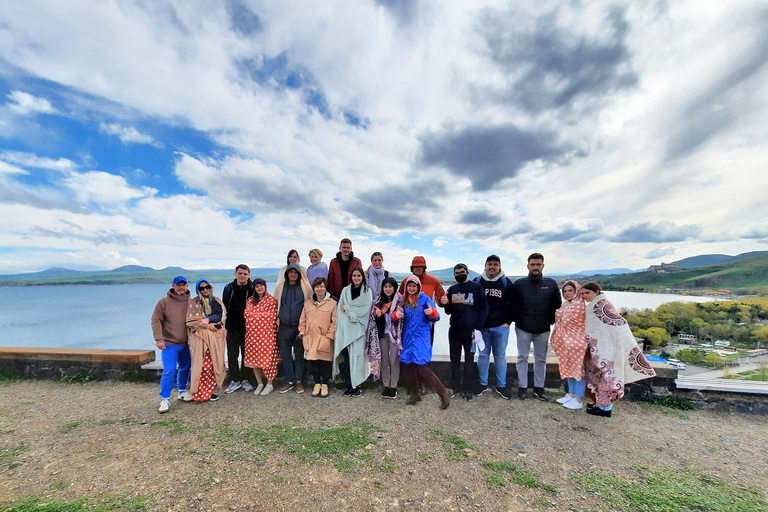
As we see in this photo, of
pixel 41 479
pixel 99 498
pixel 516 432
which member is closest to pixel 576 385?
pixel 516 432

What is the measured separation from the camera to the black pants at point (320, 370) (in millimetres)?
4348

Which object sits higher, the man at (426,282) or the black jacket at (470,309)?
the man at (426,282)

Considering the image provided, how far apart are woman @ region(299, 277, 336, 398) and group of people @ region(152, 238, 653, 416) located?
1cm

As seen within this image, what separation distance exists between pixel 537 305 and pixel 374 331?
7.37ft

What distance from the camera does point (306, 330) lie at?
14.3ft

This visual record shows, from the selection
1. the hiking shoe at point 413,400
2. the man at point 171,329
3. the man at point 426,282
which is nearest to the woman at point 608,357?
the man at point 426,282

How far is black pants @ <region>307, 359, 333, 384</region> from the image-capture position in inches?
171

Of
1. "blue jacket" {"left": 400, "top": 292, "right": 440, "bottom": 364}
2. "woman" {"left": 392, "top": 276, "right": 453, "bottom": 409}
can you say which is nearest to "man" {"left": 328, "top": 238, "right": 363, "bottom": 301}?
"woman" {"left": 392, "top": 276, "right": 453, "bottom": 409}

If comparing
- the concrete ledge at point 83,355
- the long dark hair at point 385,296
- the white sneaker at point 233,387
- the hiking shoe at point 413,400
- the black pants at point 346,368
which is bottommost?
the hiking shoe at point 413,400

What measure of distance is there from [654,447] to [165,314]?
5.67 metres

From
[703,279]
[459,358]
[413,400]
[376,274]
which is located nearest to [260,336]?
[376,274]

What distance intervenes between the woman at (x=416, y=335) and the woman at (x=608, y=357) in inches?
69.7

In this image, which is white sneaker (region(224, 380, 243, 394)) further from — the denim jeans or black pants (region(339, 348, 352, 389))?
the denim jeans

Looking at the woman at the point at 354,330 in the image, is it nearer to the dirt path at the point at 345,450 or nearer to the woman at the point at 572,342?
the dirt path at the point at 345,450
